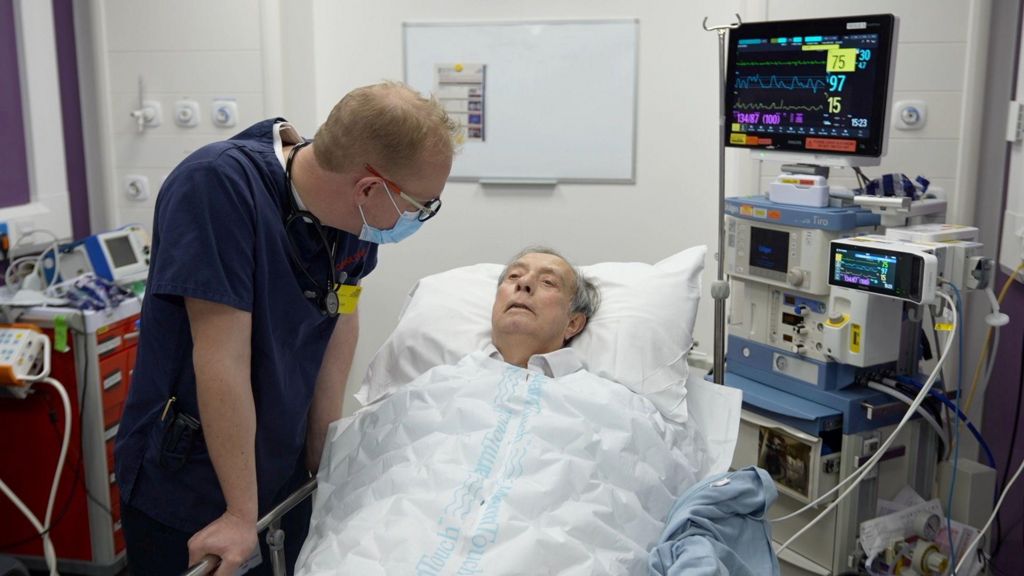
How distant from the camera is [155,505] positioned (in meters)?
1.58

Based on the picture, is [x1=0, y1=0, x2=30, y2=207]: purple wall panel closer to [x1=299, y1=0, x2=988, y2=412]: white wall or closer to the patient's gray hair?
[x1=299, y1=0, x2=988, y2=412]: white wall

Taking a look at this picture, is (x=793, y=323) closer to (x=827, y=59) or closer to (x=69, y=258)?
(x=827, y=59)

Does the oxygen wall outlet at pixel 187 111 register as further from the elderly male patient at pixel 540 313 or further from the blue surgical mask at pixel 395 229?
the blue surgical mask at pixel 395 229

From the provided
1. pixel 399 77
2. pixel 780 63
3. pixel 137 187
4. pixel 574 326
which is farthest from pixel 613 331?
pixel 137 187

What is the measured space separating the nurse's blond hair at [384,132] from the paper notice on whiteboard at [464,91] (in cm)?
211

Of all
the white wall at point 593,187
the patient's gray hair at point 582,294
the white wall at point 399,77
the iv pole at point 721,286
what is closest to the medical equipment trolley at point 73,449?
the white wall at point 399,77

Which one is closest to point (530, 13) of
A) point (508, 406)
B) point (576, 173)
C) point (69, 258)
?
point (576, 173)

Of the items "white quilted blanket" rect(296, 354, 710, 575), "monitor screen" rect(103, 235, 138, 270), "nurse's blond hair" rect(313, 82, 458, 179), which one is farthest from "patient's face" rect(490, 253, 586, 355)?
"monitor screen" rect(103, 235, 138, 270)

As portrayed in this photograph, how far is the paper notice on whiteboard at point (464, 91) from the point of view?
352cm

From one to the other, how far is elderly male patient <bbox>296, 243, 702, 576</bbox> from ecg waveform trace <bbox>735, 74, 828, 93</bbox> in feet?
3.34

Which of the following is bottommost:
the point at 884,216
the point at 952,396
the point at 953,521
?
the point at 953,521

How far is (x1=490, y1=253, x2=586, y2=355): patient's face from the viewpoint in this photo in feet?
6.80

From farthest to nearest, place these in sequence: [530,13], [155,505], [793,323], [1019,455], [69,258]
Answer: [530,13] < [69,258] < [1019,455] < [793,323] < [155,505]

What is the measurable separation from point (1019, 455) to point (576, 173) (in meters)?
1.80
